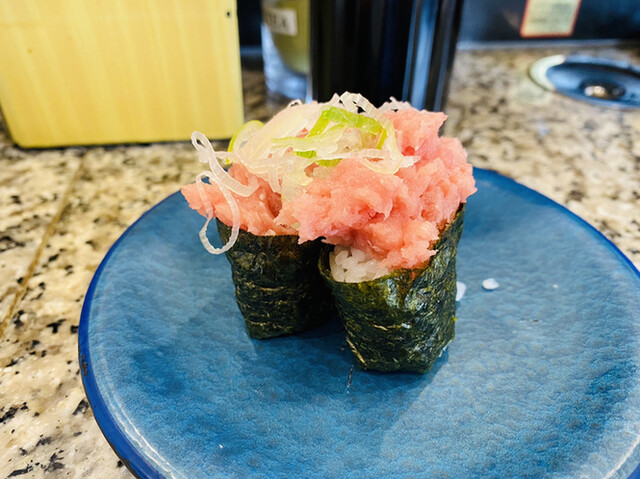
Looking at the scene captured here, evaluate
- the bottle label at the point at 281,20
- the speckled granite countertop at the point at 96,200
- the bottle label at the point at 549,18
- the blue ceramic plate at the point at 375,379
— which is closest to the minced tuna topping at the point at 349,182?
the blue ceramic plate at the point at 375,379

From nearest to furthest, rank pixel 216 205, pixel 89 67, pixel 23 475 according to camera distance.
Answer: pixel 23 475, pixel 216 205, pixel 89 67

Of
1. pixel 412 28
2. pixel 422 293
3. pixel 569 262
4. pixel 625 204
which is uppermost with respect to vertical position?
pixel 412 28

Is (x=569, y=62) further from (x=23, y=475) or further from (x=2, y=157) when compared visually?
(x=23, y=475)

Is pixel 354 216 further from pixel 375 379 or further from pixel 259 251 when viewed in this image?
pixel 375 379

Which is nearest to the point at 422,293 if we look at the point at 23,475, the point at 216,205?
the point at 216,205

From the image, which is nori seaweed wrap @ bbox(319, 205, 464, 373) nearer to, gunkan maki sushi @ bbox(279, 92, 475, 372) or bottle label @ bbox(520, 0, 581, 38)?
gunkan maki sushi @ bbox(279, 92, 475, 372)

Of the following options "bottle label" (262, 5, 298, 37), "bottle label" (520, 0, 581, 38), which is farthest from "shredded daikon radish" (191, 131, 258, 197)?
"bottle label" (520, 0, 581, 38)
